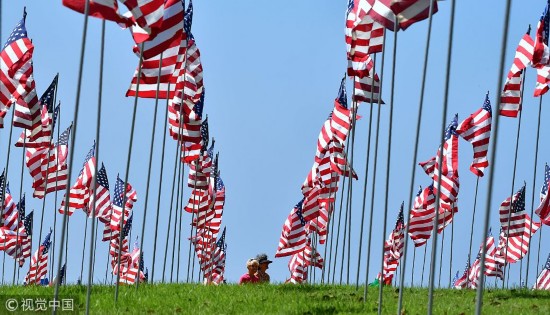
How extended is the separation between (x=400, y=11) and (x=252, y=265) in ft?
23.3

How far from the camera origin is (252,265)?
24125 millimetres

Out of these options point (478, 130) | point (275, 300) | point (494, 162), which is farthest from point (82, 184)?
point (494, 162)

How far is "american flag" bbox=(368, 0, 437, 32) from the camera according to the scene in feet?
65.5

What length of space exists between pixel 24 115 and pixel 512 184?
52.7ft

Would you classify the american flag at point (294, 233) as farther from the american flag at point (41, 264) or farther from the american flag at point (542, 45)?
the american flag at point (542, 45)

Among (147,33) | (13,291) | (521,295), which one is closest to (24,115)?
(13,291)

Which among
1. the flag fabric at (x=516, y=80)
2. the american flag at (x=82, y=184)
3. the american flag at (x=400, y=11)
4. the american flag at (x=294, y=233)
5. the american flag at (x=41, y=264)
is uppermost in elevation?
the flag fabric at (x=516, y=80)

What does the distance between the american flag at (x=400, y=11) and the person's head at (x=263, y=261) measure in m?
6.13

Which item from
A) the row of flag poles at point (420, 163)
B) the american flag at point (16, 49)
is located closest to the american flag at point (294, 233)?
the row of flag poles at point (420, 163)

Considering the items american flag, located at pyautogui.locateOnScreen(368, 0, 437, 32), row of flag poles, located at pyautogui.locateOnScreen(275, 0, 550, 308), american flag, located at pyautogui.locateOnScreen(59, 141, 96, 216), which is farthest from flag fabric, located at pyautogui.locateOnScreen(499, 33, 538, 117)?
american flag, located at pyautogui.locateOnScreen(59, 141, 96, 216)

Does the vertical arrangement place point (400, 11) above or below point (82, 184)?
above

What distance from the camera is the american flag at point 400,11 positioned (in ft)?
65.5

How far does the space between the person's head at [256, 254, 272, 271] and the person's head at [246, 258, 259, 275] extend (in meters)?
0.08

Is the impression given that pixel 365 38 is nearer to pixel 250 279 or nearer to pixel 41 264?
pixel 250 279
